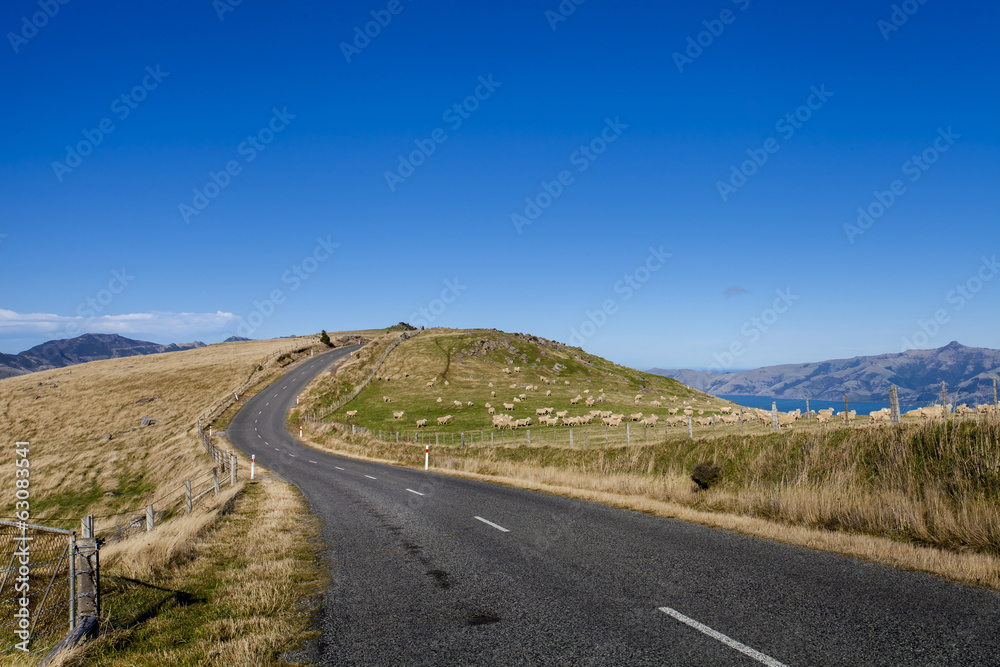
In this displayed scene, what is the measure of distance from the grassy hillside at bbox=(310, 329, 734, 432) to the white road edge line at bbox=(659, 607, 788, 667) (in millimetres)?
40802

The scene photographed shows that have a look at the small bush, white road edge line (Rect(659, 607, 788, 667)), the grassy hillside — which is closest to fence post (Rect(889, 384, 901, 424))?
the small bush

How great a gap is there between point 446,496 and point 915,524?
1230 cm

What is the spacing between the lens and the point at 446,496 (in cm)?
1759

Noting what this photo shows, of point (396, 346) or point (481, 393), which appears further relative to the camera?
point (396, 346)

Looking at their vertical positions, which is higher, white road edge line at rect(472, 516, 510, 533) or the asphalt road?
the asphalt road

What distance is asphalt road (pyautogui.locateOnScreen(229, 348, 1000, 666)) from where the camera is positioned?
5215 millimetres

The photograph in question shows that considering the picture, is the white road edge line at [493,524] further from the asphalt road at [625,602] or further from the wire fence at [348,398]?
the wire fence at [348,398]

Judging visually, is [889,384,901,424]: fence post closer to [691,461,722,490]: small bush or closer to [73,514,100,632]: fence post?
[691,461,722,490]: small bush

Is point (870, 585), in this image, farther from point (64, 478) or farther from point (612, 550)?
point (64, 478)

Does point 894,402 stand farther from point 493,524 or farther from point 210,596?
point 210,596

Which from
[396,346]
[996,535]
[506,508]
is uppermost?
[396,346]

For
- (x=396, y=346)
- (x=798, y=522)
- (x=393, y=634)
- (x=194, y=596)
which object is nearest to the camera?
(x=393, y=634)

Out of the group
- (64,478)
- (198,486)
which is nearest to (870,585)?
(198,486)

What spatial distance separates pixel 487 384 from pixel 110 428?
40.3m
